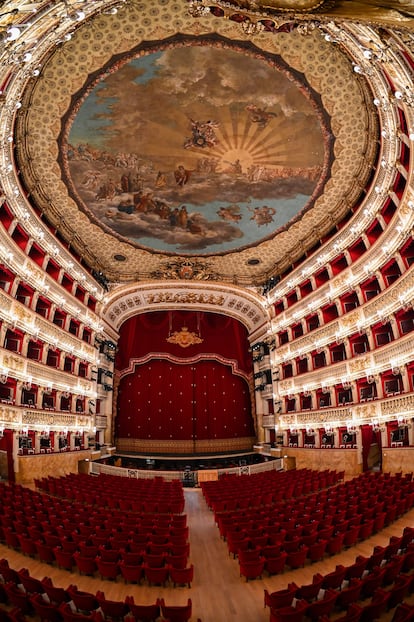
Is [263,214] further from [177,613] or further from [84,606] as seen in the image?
[84,606]

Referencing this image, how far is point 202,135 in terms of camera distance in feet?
48.2

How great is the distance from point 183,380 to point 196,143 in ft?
55.0

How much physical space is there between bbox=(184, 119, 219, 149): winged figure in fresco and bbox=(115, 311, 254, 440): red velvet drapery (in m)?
14.2

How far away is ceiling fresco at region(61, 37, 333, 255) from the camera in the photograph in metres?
12.5

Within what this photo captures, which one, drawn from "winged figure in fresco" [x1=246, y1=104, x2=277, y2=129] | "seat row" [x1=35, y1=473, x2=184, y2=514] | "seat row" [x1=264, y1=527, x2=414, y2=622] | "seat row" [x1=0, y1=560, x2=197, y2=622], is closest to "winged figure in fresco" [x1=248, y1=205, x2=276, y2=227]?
"winged figure in fresco" [x1=246, y1=104, x2=277, y2=129]

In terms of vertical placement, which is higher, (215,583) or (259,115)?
(259,115)

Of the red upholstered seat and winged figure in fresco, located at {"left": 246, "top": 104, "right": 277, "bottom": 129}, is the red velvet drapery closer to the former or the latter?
winged figure in fresco, located at {"left": 246, "top": 104, "right": 277, "bottom": 129}

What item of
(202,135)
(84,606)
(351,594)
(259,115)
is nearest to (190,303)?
(202,135)

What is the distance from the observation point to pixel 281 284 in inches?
918

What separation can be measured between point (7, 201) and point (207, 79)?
8.90 meters

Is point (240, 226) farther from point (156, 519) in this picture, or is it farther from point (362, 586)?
point (362, 586)

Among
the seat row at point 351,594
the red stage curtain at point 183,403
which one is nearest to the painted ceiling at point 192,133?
the red stage curtain at point 183,403

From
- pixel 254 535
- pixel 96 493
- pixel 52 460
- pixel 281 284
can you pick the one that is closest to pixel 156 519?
pixel 254 535

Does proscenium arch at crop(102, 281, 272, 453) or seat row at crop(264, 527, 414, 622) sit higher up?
proscenium arch at crop(102, 281, 272, 453)
